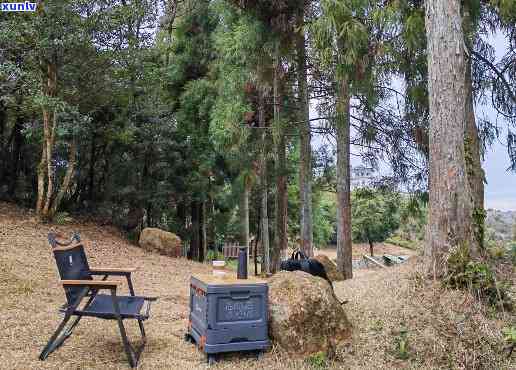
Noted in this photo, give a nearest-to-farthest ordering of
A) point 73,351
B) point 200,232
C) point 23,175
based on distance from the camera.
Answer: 1. point 73,351
2. point 23,175
3. point 200,232

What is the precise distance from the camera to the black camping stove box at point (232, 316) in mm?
3385

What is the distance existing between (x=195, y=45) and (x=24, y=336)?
34.4ft

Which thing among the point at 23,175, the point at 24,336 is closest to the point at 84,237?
the point at 23,175

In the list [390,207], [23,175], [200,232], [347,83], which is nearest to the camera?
[347,83]

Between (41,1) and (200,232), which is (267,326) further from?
(200,232)

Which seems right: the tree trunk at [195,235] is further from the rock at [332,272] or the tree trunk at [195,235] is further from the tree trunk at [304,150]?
the rock at [332,272]

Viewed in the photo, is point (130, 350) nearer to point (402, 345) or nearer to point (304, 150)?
point (402, 345)

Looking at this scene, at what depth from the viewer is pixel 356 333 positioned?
3891 millimetres

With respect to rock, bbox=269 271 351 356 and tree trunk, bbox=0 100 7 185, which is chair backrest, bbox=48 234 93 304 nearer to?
rock, bbox=269 271 351 356

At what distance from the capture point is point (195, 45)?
12820mm

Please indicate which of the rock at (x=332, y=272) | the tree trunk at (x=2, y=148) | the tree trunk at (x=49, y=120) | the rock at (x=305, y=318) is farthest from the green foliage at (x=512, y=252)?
the tree trunk at (x=2, y=148)

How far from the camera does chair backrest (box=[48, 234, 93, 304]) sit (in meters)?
3.40

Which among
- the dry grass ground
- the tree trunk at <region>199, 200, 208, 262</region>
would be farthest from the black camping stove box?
the tree trunk at <region>199, 200, 208, 262</region>

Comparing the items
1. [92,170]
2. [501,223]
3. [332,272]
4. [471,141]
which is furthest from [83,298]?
[92,170]
